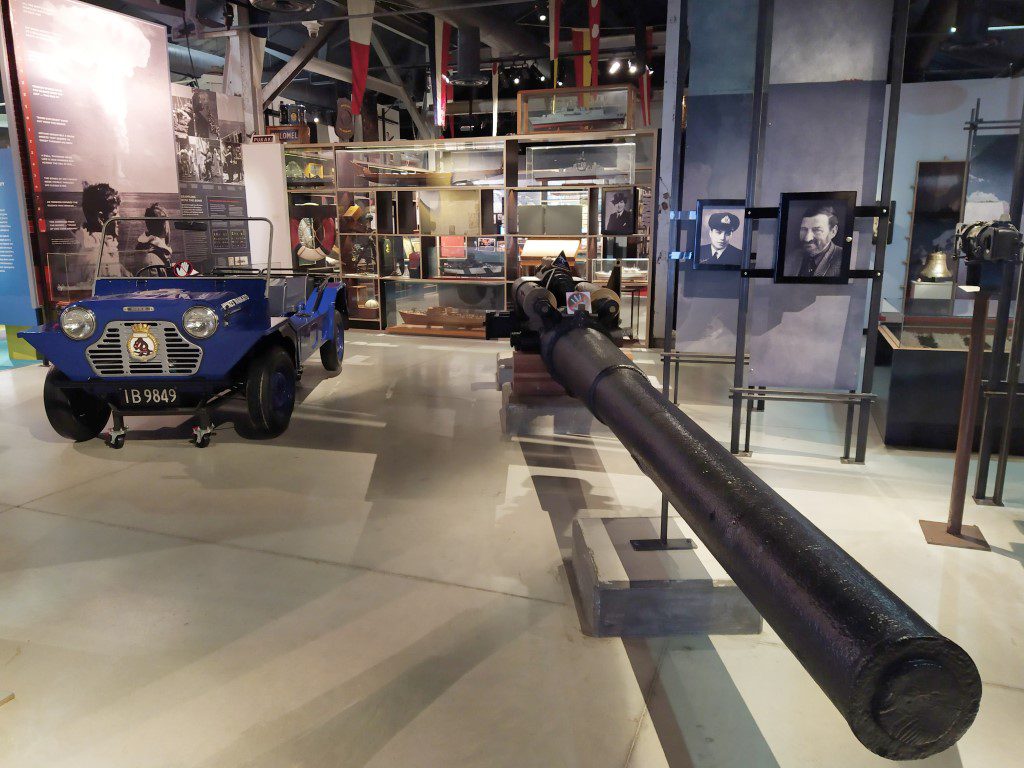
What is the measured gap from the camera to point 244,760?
6.33 feet

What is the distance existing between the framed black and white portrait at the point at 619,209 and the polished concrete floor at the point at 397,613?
166 inches

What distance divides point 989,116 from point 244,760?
10.9 m

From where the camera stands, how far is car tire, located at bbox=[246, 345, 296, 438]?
15.0 ft

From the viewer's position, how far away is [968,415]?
335 centimetres

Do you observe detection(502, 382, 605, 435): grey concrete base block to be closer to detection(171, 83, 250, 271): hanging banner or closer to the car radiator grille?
the car radiator grille

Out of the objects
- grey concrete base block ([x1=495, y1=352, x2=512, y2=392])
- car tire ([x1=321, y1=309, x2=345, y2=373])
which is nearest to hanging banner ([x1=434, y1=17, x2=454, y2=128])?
car tire ([x1=321, y1=309, x2=345, y2=373])

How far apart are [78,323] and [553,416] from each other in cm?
313

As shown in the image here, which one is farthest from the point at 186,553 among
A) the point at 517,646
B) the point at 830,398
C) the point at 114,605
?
the point at 830,398

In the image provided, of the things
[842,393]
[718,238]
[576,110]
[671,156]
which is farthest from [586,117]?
[842,393]

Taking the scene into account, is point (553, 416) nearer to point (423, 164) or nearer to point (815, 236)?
point (815, 236)

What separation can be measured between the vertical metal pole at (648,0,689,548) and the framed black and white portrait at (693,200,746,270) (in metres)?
0.25

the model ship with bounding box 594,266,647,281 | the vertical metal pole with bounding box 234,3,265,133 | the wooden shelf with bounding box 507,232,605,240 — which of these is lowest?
the model ship with bounding box 594,266,647,281

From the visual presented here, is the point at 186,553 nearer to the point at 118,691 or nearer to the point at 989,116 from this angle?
the point at 118,691

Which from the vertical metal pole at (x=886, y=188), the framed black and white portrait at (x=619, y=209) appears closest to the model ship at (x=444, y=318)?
the framed black and white portrait at (x=619, y=209)
